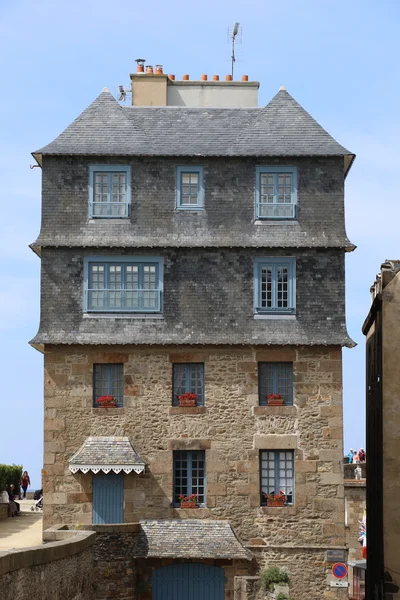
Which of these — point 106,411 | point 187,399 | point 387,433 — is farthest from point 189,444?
point 387,433

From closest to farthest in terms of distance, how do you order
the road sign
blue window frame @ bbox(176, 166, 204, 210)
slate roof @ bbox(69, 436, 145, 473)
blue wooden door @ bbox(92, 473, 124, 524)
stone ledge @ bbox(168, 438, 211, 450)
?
the road sign → slate roof @ bbox(69, 436, 145, 473) → blue wooden door @ bbox(92, 473, 124, 524) → stone ledge @ bbox(168, 438, 211, 450) → blue window frame @ bbox(176, 166, 204, 210)

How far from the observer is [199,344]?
3509cm

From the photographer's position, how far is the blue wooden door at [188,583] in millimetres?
34156

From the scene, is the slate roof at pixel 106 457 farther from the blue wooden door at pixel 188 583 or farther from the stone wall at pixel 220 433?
the blue wooden door at pixel 188 583

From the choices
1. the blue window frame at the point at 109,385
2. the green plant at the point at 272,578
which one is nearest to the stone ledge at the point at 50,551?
the blue window frame at the point at 109,385

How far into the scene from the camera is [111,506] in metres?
34.7

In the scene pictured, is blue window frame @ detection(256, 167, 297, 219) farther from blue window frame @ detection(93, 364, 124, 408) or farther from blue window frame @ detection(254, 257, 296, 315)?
blue window frame @ detection(93, 364, 124, 408)

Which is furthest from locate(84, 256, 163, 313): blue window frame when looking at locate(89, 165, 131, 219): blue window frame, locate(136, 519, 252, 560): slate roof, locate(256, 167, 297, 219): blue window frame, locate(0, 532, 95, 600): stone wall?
locate(0, 532, 95, 600): stone wall

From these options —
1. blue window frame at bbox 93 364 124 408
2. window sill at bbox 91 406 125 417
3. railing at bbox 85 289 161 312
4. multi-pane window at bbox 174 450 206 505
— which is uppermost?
railing at bbox 85 289 161 312

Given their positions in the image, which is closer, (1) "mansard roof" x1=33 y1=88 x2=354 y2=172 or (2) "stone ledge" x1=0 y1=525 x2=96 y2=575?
(2) "stone ledge" x1=0 y1=525 x2=96 y2=575

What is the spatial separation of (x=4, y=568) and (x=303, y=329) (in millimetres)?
16269

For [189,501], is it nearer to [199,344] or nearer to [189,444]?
[189,444]

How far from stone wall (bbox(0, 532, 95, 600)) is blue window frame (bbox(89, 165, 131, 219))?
29.3 feet

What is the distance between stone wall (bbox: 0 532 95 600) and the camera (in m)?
20.7
